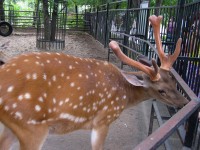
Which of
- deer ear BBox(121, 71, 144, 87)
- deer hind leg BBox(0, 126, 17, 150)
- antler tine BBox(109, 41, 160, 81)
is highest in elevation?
antler tine BBox(109, 41, 160, 81)

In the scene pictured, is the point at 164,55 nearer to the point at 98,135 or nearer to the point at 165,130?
the point at 98,135

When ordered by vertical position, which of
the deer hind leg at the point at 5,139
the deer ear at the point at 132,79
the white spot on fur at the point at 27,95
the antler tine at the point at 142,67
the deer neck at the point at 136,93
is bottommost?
the deer hind leg at the point at 5,139

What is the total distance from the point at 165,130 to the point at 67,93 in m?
1.67

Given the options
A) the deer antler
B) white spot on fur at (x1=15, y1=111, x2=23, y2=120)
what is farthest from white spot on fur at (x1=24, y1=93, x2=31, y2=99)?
the deer antler

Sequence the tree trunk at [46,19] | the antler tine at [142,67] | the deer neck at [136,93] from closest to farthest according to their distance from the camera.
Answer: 1. the antler tine at [142,67]
2. the deer neck at [136,93]
3. the tree trunk at [46,19]

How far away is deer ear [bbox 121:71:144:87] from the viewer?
10.9 ft

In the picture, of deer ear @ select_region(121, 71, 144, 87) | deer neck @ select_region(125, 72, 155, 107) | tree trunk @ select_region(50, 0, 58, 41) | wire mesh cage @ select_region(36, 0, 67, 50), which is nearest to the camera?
deer ear @ select_region(121, 71, 144, 87)

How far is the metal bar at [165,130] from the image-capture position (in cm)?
128

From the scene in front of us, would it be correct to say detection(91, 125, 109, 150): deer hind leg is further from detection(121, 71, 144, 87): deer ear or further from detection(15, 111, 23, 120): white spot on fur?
detection(15, 111, 23, 120): white spot on fur

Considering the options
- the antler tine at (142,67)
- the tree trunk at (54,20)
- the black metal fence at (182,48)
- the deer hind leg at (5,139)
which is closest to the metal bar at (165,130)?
the black metal fence at (182,48)

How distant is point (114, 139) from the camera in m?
4.51

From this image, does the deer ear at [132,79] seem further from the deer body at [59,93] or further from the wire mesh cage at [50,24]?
the wire mesh cage at [50,24]

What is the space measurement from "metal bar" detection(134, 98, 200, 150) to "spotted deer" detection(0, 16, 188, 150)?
3.88 feet

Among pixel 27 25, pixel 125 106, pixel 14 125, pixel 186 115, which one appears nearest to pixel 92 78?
pixel 125 106
